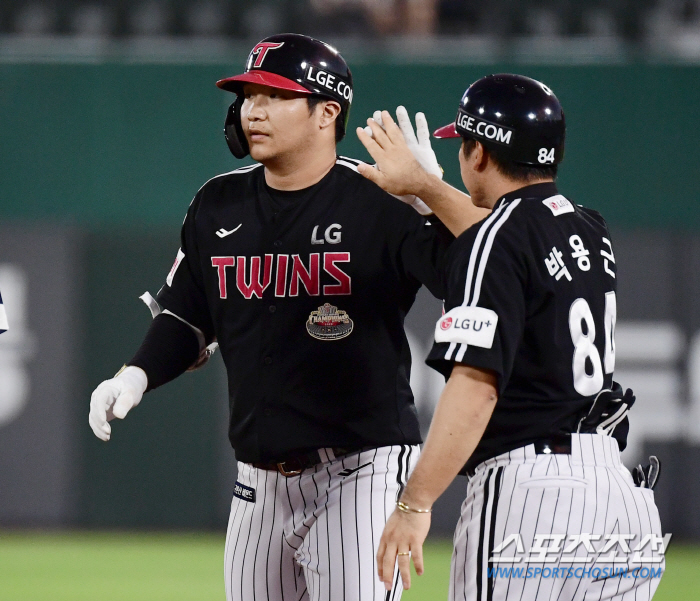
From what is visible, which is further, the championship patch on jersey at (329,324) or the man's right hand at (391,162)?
the championship patch on jersey at (329,324)

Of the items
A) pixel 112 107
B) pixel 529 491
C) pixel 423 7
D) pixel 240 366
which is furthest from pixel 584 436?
pixel 423 7

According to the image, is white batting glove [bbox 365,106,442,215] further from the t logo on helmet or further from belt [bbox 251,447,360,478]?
belt [bbox 251,447,360,478]

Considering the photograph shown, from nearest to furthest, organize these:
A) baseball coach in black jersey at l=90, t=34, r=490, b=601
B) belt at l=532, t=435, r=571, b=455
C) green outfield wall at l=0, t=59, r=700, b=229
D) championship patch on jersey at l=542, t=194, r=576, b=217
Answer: belt at l=532, t=435, r=571, b=455, championship patch on jersey at l=542, t=194, r=576, b=217, baseball coach in black jersey at l=90, t=34, r=490, b=601, green outfield wall at l=0, t=59, r=700, b=229

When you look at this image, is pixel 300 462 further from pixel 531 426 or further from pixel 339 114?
pixel 339 114

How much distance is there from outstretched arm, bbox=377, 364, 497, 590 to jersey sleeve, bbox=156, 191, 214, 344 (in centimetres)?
123

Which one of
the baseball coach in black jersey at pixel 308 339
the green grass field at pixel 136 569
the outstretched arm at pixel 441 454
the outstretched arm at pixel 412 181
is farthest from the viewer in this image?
the green grass field at pixel 136 569

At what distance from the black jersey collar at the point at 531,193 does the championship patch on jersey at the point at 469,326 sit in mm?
373

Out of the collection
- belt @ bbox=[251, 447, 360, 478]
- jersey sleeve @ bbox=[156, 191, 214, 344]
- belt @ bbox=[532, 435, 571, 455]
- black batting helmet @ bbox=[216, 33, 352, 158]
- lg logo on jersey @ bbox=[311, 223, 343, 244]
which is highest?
black batting helmet @ bbox=[216, 33, 352, 158]

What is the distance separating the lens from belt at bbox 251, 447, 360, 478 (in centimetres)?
331

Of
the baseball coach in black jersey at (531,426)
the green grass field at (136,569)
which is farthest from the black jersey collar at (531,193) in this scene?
the green grass field at (136,569)

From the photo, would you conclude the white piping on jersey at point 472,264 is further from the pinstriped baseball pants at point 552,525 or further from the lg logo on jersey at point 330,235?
the lg logo on jersey at point 330,235

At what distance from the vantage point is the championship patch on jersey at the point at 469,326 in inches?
104

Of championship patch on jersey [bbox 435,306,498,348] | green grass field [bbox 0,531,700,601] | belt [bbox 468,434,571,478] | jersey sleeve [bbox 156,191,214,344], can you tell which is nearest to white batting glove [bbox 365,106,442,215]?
championship patch on jersey [bbox 435,306,498,348]

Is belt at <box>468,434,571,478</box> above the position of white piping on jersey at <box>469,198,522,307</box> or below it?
below
